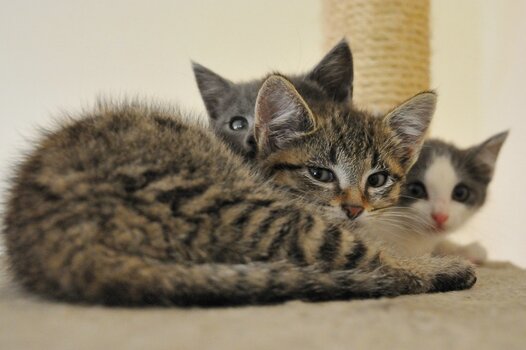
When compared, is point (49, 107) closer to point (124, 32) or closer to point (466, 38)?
point (124, 32)

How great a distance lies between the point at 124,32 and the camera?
146 inches

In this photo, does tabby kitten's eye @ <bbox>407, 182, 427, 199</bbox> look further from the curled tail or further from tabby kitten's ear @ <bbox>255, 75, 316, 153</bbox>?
the curled tail

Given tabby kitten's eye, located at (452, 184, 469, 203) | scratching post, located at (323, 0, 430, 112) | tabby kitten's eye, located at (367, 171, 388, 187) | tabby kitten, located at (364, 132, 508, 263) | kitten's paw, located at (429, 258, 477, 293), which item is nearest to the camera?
kitten's paw, located at (429, 258, 477, 293)

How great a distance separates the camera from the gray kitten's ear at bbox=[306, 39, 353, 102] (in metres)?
2.28

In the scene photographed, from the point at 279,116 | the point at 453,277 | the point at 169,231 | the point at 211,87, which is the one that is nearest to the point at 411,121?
the point at 279,116

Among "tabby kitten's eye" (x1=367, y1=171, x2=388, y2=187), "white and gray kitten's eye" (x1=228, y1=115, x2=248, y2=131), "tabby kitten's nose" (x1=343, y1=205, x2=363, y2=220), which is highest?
"white and gray kitten's eye" (x1=228, y1=115, x2=248, y2=131)

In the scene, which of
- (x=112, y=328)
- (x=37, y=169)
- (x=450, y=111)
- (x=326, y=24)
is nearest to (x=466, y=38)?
(x=450, y=111)

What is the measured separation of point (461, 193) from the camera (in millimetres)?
2391

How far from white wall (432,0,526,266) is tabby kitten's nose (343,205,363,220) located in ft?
5.48

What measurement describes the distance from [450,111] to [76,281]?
3336mm

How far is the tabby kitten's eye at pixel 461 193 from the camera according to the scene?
2.37 metres

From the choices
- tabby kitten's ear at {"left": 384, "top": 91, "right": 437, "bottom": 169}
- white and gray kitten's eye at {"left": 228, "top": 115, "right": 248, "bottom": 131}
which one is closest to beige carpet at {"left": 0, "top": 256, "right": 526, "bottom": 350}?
tabby kitten's ear at {"left": 384, "top": 91, "right": 437, "bottom": 169}

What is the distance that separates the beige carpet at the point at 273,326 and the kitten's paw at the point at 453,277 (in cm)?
27

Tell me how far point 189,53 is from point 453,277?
9.03 feet
